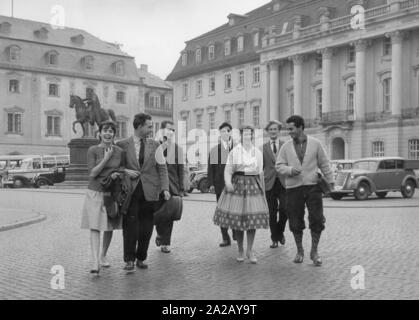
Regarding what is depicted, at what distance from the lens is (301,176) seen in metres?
9.50

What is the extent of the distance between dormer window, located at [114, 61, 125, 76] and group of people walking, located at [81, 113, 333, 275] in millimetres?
69900

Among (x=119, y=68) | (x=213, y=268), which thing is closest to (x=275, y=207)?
(x=213, y=268)

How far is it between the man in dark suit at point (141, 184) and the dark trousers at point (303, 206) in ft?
6.06

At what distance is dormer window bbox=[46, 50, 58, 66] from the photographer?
73.2 metres

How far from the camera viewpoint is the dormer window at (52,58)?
240 feet

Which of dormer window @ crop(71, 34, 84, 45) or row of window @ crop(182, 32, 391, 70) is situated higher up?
dormer window @ crop(71, 34, 84, 45)

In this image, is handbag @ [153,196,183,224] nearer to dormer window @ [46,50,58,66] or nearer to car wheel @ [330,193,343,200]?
car wheel @ [330,193,343,200]

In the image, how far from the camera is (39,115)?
240 feet

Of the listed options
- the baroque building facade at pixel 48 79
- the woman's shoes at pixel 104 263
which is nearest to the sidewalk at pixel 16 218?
the woman's shoes at pixel 104 263

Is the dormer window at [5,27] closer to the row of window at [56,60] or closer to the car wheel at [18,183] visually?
the row of window at [56,60]

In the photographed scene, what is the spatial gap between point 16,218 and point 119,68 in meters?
64.6

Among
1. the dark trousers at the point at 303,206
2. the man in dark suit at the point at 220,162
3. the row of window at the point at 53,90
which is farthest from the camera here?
the row of window at the point at 53,90

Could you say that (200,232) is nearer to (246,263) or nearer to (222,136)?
(222,136)

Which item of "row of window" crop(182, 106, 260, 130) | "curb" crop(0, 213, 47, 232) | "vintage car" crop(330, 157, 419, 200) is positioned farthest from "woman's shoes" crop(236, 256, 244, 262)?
"row of window" crop(182, 106, 260, 130)
